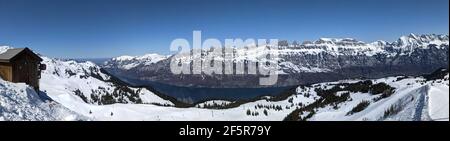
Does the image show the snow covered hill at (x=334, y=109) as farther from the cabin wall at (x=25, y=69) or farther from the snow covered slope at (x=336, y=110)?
the cabin wall at (x=25, y=69)

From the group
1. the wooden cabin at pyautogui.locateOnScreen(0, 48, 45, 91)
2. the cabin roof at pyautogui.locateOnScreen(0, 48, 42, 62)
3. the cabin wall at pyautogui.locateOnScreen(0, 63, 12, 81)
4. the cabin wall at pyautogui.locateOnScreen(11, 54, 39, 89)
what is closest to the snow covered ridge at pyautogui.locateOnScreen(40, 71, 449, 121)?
the cabin wall at pyautogui.locateOnScreen(11, 54, 39, 89)

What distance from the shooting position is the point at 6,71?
11.9 meters

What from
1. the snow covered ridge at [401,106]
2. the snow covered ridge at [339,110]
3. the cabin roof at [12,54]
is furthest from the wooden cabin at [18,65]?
the snow covered ridge at [401,106]

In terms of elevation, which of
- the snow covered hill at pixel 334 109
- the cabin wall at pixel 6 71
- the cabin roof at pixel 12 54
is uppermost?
the cabin roof at pixel 12 54

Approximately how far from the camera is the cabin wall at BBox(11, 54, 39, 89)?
471 inches

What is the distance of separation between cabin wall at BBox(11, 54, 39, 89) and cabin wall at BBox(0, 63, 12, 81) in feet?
0.33

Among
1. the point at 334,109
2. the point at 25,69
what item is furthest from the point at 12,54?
the point at 334,109

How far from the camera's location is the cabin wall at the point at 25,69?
1197cm

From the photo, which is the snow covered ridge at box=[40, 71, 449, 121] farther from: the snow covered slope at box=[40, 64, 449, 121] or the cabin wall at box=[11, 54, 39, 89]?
the cabin wall at box=[11, 54, 39, 89]

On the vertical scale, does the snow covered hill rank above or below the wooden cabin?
below
